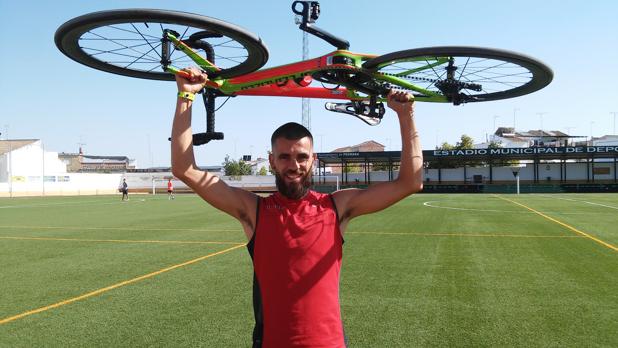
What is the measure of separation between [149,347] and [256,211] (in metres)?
3.56

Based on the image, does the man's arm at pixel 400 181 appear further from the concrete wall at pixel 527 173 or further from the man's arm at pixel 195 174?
the concrete wall at pixel 527 173

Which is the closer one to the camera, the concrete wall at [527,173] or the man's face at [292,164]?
the man's face at [292,164]

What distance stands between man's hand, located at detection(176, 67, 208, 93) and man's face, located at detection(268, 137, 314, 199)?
54 cm

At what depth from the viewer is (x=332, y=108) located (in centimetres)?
682

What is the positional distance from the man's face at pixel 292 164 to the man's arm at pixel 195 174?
8.4 inches

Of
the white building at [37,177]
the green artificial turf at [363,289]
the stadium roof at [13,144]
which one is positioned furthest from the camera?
the stadium roof at [13,144]

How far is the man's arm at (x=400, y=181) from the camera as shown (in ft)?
8.67

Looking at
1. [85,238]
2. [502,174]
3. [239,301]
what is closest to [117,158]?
[502,174]

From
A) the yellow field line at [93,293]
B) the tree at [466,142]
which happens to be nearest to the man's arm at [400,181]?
the yellow field line at [93,293]

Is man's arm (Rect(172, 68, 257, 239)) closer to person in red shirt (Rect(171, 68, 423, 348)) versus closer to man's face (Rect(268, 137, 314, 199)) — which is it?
person in red shirt (Rect(171, 68, 423, 348))

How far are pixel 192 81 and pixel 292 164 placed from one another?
0.72m

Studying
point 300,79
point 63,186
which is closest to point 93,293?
point 300,79

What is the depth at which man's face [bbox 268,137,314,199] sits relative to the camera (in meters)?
2.44

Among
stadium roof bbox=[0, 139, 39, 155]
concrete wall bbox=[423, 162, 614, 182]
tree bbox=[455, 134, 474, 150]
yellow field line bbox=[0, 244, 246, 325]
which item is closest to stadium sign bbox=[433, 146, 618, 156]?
concrete wall bbox=[423, 162, 614, 182]
